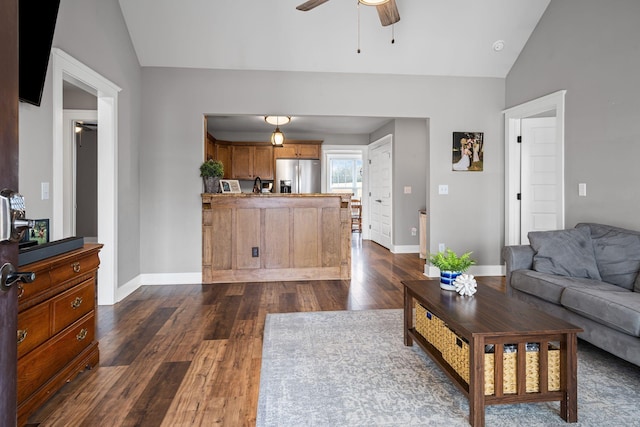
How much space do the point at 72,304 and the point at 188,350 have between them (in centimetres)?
80

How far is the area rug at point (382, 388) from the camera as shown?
171cm

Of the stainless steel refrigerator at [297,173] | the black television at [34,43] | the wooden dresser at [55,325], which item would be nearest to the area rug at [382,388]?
the wooden dresser at [55,325]

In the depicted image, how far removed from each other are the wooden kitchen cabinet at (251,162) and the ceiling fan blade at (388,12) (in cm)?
524

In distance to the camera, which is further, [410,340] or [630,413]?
[410,340]

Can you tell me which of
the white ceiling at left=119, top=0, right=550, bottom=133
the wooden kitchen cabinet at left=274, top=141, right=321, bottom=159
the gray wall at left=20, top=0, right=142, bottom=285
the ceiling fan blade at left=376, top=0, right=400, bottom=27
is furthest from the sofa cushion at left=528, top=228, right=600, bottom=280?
the wooden kitchen cabinet at left=274, top=141, right=321, bottom=159

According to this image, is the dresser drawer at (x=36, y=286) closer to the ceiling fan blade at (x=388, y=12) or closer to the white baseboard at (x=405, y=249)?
the ceiling fan blade at (x=388, y=12)

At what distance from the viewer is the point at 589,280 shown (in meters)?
2.79

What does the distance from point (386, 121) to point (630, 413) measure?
5954mm

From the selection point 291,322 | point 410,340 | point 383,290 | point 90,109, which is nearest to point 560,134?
point 383,290

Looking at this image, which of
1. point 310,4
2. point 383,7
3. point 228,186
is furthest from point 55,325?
point 228,186

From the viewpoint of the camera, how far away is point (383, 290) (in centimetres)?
409

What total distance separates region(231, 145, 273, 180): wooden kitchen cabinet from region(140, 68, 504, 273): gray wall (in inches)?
141

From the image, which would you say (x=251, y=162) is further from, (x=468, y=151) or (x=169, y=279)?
(x=468, y=151)

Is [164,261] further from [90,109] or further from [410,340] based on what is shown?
[410,340]
